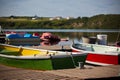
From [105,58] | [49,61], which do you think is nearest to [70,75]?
[49,61]

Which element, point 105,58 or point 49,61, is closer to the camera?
point 49,61

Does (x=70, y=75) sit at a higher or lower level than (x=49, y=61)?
lower

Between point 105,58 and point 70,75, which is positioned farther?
point 105,58

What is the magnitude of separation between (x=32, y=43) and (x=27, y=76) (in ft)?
57.3

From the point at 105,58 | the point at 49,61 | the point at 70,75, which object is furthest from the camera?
the point at 105,58

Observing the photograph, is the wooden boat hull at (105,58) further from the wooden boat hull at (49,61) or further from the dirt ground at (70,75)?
the dirt ground at (70,75)

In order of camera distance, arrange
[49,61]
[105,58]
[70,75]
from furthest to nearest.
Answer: [105,58] → [49,61] → [70,75]

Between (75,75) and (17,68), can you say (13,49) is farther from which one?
(75,75)

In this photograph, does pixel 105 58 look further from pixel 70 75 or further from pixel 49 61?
pixel 70 75

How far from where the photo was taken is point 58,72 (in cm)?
698

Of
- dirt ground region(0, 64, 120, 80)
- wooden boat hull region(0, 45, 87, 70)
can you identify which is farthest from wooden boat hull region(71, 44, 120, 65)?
dirt ground region(0, 64, 120, 80)

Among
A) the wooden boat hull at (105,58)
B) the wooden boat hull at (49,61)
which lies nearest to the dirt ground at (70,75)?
the wooden boat hull at (49,61)

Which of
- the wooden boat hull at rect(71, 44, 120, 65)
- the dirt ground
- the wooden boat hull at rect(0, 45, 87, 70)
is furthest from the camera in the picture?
the wooden boat hull at rect(71, 44, 120, 65)

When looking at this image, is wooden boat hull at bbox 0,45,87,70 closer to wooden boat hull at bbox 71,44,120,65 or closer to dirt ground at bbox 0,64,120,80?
dirt ground at bbox 0,64,120,80
